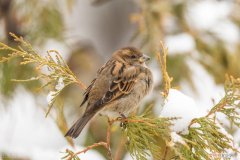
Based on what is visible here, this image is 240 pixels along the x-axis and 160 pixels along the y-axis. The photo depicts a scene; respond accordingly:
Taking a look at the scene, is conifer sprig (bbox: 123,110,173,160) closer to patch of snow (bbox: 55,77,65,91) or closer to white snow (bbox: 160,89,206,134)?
white snow (bbox: 160,89,206,134)

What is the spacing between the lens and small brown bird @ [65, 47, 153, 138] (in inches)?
161

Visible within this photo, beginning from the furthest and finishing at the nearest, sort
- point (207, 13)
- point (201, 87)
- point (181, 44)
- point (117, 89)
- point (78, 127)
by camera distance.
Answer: point (207, 13) < point (201, 87) < point (181, 44) < point (117, 89) < point (78, 127)

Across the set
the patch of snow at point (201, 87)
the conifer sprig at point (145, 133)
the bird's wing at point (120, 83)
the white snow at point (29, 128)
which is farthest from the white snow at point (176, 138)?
the white snow at point (29, 128)

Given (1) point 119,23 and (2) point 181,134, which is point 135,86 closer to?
(2) point 181,134

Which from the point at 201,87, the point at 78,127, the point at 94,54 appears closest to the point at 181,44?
the point at 201,87

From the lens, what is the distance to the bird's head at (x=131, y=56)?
15.1 feet

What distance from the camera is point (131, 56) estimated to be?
15.5 ft

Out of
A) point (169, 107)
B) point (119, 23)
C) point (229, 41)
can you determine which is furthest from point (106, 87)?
point (119, 23)

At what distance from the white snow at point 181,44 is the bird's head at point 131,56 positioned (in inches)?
60.4

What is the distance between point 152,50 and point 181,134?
2.86 meters

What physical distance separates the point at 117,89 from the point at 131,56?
1.98 feet

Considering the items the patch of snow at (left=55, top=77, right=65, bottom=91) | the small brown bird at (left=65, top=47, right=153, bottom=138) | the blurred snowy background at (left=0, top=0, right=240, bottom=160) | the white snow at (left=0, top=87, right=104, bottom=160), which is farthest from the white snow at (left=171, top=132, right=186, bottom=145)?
the white snow at (left=0, top=87, right=104, bottom=160)

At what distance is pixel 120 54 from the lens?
4.70m

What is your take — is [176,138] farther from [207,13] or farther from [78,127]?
[207,13]
